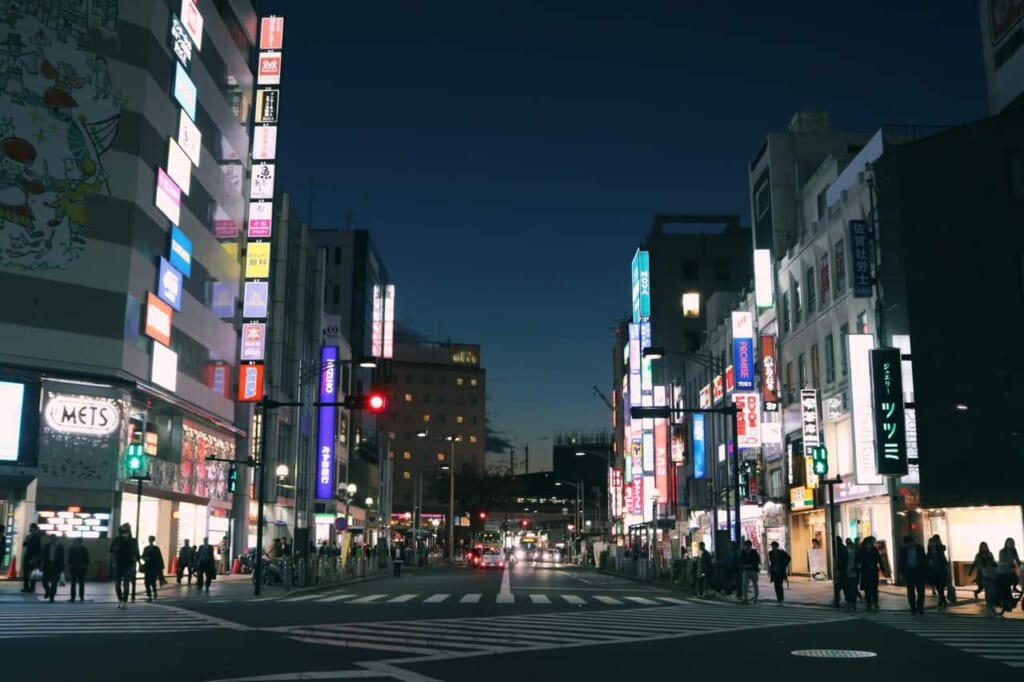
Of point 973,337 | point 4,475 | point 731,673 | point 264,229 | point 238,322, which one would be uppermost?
point 264,229

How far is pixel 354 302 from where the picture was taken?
106m

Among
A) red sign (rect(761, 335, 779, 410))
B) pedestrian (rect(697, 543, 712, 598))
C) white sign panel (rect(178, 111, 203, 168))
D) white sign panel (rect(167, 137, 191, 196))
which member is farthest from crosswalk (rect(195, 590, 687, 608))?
white sign panel (rect(178, 111, 203, 168))

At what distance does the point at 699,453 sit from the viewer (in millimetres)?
67125

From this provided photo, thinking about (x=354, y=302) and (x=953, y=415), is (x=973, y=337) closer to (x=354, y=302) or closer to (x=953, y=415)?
(x=953, y=415)

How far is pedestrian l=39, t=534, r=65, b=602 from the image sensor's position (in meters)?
26.6

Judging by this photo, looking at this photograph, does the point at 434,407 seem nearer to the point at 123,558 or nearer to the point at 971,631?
the point at 123,558

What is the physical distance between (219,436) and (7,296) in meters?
18.2

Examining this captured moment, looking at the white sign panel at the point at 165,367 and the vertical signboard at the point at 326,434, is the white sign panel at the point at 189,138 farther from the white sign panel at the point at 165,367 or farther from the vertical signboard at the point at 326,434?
the vertical signboard at the point at 326,434

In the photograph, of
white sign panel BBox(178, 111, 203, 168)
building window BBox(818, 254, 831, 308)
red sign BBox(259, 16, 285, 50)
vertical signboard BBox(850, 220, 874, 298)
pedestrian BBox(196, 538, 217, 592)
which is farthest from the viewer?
red sign BBox(259, 16, 285, 50)

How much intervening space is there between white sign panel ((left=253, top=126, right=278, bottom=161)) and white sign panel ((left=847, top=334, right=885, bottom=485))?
32.6m

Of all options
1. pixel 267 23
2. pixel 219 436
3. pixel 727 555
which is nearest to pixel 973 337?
pixel 727 555

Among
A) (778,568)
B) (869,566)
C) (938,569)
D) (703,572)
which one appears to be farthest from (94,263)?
(938,569)

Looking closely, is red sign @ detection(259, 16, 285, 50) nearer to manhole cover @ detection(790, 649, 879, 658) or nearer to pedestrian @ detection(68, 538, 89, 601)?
pedestrian @ detection(68, 538, 89, 601)

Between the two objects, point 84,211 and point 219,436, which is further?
point 219,436
